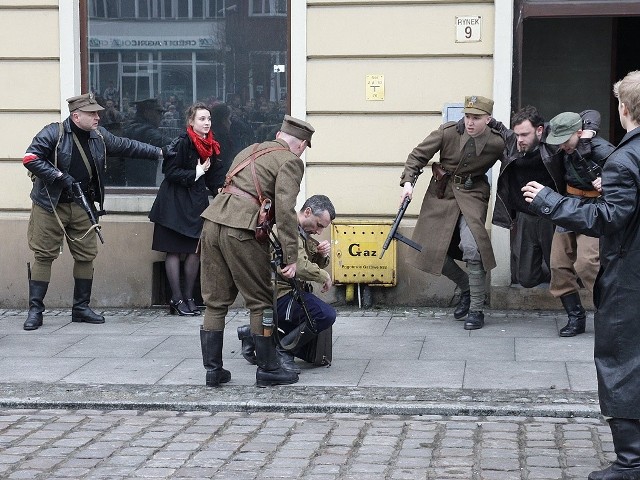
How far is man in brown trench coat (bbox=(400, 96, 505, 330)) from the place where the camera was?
8828mm

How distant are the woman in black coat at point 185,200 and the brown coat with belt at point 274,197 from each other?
8.54ft

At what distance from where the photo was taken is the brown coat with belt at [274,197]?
22.2 feet

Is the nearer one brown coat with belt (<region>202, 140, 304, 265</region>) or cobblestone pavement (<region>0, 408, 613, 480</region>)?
cobblestone pavement (<region>0, 408, 613, 480</region>)

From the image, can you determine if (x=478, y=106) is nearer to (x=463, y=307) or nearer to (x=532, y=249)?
(x=532, y=249)

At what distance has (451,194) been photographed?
29.7 feet

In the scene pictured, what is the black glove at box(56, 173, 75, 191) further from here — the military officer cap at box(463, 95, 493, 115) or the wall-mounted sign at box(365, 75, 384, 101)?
the military officer cap at box(463, 95, 493, 115)

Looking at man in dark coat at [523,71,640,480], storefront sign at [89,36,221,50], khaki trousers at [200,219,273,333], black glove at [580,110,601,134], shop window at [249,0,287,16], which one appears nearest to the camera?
man in dark coat at [523,71,640,480]

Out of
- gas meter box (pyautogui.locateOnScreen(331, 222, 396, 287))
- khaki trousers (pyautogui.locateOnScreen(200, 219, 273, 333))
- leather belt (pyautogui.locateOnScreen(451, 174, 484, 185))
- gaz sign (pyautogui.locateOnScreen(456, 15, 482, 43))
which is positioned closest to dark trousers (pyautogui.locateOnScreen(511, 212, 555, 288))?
leather belt (pyautogui.locateOnScreen(451, 174, 484, 185))

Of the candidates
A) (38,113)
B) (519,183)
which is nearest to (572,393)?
(519,183)

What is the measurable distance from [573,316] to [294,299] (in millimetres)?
2400

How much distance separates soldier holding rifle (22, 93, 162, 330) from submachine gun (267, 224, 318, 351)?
2.44 meters

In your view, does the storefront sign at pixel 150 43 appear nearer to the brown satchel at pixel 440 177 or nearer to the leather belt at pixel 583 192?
the brown satchel at pixel 440 177

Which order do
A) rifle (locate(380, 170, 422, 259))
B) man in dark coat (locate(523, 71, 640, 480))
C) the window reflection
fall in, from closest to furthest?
man in dark coat (locate(523, 71, 640, 480)), rifle (locate(380, 170, 422, 259)), the window reflection

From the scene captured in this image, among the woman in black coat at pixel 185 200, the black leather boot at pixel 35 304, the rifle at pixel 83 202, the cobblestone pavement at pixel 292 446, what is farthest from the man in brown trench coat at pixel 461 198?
the black leather boot at pixel 35 304
